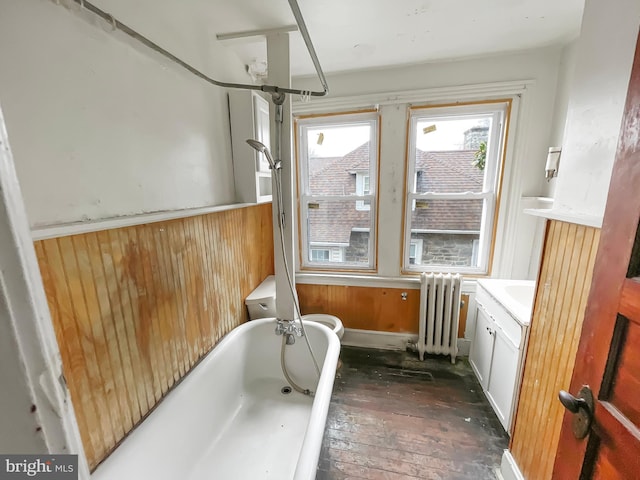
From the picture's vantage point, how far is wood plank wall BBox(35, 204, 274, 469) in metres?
0.82

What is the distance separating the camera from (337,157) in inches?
90.1

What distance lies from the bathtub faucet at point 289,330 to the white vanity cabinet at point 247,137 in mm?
875

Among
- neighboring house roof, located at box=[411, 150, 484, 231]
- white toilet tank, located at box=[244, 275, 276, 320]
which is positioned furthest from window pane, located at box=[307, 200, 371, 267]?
white toilet tank, located at box=[244, 275, 276, 320]

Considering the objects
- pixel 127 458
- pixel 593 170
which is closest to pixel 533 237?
pixel 593 170

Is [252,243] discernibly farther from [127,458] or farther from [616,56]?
[616,56]

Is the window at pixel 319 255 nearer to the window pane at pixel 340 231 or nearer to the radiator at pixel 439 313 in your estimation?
the window pane at pixel 340 231

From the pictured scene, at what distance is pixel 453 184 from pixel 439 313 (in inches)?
41.8

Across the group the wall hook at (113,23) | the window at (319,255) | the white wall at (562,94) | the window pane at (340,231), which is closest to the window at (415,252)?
the window pane at (340,231)

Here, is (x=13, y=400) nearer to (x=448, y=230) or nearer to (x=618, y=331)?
(x=618, y=331)

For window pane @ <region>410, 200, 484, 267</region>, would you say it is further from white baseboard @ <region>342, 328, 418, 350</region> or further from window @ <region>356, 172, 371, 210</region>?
white baseboard @ <region>342, 328, 418, 350</region>

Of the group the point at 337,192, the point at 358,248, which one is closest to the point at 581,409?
the point at 358,248

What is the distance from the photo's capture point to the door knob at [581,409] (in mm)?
584

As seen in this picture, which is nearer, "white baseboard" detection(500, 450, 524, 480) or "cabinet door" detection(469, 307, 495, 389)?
"white baseboard" detection(500, 450, 524, 480)

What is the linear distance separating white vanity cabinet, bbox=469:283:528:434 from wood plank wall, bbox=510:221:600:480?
17 centimetres
